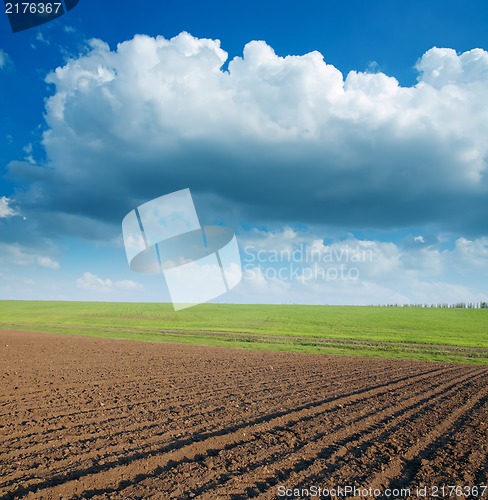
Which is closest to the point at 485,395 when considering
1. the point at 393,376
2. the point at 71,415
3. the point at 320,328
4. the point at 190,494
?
the point at 393,376

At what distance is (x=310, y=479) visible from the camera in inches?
232

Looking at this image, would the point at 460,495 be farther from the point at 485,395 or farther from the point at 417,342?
the point at 417,342

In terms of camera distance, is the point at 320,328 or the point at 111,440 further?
the point at 320,328

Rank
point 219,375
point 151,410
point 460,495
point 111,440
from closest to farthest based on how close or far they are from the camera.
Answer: point 460,495 → point 111,440 → point 151,410 → point 219,375

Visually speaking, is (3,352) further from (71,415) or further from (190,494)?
(190,494)

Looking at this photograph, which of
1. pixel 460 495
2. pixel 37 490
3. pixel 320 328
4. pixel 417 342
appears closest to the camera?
pixel 37 490

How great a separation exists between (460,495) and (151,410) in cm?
711

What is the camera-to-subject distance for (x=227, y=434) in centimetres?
800

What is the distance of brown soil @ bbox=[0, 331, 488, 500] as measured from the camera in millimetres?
A: 5777

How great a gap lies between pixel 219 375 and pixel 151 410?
22.0ft

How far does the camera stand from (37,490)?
5.29 m

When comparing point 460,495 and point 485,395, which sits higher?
point 460,495

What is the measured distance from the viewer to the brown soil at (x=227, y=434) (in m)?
5.78

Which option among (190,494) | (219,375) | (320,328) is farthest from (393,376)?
(320,328)
